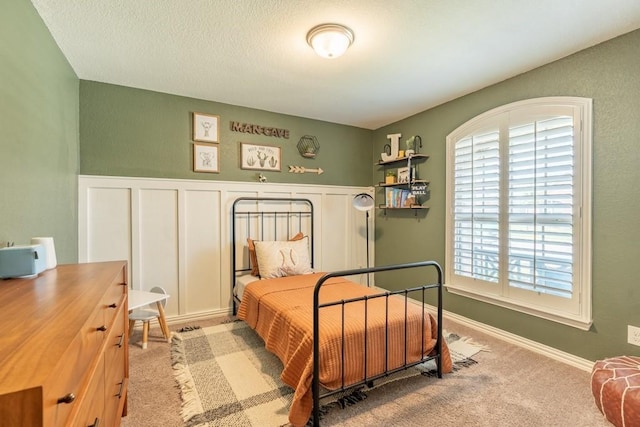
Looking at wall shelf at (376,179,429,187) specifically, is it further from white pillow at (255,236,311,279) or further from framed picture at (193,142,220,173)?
framed picture at (193,142,220,173)

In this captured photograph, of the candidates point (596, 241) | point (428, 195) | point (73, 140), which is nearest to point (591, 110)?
point (596, 241)

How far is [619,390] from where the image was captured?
145cm

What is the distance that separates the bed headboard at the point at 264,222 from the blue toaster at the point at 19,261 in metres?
2.20

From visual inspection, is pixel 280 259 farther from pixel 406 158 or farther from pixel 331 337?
pixel 406 158

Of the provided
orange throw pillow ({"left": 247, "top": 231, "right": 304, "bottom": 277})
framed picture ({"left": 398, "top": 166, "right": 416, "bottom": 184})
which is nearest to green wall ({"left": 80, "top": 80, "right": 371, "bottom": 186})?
orange throw pillow ({"left": 247, "top": 231, "right": 304, "bottom": 277})

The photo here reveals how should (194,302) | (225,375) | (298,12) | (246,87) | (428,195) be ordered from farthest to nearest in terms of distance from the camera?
(428,195), (194,302), (246,87), (225,375), (298,12)

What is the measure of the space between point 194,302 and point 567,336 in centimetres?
354

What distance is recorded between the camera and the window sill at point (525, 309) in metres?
2.31

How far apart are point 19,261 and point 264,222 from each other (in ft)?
8.27

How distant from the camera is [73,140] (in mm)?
2656

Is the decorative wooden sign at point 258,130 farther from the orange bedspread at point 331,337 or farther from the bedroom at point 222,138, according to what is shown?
the orange bedspread at point 331,337

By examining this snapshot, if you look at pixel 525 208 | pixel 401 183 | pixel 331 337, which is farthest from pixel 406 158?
pixel 331 337

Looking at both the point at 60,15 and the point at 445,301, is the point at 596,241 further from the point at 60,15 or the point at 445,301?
the point at 60,15

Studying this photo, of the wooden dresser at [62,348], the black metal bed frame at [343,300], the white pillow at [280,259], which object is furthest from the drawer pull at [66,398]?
the white pillow at [280,259]
